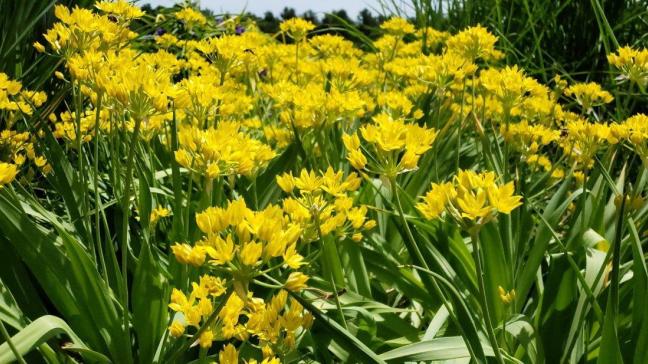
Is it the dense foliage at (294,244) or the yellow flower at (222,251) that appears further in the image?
the dense foliage at (294,244)

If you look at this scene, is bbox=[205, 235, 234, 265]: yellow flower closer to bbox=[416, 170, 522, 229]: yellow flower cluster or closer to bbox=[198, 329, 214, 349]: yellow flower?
bbox=[198, 329, 214, 349]: yellow flower

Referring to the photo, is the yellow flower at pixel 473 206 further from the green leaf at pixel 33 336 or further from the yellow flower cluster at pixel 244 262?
the green leaf at pixel 33 336

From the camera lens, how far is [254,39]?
295 cm

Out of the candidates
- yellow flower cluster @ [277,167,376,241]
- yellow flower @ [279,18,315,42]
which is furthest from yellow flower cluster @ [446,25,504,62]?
yellow flower cluster @ [277,167,376,241]

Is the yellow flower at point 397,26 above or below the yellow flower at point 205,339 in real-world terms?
above

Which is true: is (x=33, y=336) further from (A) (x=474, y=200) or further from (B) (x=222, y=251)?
(A) (x=474, y=200)

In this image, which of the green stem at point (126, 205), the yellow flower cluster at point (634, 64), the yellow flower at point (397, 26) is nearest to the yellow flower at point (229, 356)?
the green stem at point (126, 205)

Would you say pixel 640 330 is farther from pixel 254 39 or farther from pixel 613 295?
pixel 254 39

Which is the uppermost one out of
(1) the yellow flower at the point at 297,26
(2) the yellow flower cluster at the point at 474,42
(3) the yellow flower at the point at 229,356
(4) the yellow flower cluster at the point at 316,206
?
(1) the yellow flower at the point at 297,26

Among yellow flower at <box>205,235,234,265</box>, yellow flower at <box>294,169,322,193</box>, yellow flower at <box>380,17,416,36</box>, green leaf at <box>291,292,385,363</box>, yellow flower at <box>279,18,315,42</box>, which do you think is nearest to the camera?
yellow flower at <box>205,235,234,265</box>

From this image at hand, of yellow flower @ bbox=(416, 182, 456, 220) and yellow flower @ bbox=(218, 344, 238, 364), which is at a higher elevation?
yellow flower @ bbox=(416, 182, 456, 220)

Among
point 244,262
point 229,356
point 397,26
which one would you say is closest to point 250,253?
point 244,262

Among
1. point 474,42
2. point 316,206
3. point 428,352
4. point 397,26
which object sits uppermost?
point 397,26

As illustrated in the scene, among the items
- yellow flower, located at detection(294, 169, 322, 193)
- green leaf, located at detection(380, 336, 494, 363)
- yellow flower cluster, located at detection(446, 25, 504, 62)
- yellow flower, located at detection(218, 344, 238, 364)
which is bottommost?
green leaf, located at detection(380, 336, 494, 363)
